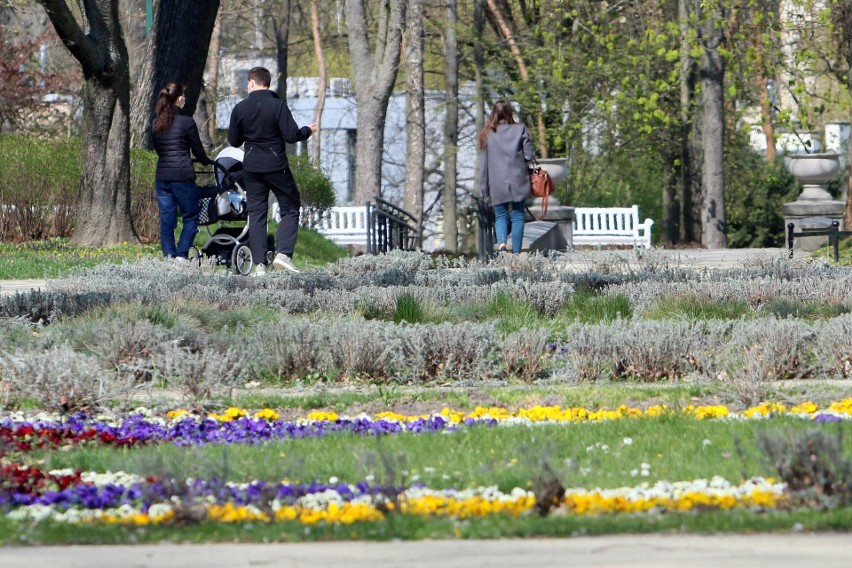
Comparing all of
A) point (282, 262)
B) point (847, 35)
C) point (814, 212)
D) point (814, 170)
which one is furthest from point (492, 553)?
point (814, 170)

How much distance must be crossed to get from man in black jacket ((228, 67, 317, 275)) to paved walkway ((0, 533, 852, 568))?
31.6ft

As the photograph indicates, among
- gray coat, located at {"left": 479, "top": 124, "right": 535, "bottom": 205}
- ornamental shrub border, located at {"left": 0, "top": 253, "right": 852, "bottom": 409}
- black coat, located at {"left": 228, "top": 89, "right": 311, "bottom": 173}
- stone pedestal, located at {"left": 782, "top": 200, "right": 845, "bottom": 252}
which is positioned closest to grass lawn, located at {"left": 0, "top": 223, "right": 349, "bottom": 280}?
black coat, located at {"left": 228, "top": 89, "right": 311, "bottom": 173}

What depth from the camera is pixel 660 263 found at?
607 inches

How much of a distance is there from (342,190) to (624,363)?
39366 mm

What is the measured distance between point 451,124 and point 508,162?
59.3 ft

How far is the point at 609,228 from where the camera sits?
1283 inches

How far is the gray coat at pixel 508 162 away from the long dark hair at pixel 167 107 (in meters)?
3.61

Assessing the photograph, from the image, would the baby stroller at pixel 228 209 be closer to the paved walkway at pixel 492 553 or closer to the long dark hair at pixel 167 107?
the long dark hair at pixel 167 107

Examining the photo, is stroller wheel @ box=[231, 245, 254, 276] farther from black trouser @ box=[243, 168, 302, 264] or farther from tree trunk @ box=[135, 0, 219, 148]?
tree trunk @ box=[135, 0, 219, 148]

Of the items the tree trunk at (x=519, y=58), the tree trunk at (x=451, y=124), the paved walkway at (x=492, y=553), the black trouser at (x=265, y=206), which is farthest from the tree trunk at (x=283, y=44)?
the paved walkway at (x=492, y=553)

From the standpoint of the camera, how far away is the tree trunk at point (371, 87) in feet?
93.5

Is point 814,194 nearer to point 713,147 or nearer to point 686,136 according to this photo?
point 713,147

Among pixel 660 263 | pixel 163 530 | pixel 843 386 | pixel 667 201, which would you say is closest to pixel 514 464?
pixel 163 530

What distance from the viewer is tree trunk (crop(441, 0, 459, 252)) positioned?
32219mm
